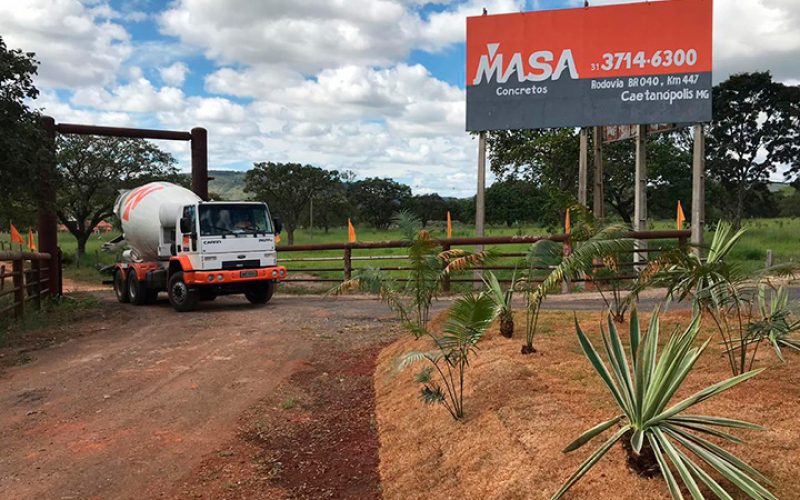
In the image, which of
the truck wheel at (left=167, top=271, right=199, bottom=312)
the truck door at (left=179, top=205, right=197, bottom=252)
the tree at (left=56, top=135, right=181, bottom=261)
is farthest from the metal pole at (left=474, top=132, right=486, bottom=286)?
the tree at (left=56, top=135, right=181, bottom=261)

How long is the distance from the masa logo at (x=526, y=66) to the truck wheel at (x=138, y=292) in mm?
9681

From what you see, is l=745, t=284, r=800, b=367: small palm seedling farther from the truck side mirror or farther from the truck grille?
the truck side mirror

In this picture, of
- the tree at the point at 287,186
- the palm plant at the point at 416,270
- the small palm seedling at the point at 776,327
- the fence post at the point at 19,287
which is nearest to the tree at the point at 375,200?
the tree at the point at 287,186

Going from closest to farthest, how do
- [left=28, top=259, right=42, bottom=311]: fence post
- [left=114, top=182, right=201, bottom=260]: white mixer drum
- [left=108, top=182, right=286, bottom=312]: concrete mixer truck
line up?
[left=108, top=182, right=286, bottom=312]: concrete mixer truck
[left=28, top=259, right=42, bottom=311]: fence post
[left=114, top=182, right=201, bottom=260]: white mixer drum

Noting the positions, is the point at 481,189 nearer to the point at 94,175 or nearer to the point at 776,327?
the point at 776,327

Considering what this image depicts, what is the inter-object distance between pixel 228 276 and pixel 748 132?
30.9m

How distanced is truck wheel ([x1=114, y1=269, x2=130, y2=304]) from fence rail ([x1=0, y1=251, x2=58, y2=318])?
1.52 metres

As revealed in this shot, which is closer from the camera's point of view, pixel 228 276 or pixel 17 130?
pixel 17 130

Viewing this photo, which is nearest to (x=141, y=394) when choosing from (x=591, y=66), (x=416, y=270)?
(x=416, y=270)

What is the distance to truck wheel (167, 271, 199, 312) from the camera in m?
13.7

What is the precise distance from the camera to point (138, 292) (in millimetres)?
15406

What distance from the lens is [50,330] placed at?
444 inches

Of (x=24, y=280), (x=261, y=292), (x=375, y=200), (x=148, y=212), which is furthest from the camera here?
(x=375, y=200)

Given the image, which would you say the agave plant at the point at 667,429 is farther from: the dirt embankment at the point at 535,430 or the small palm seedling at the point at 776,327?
the small palm seedling at the point at 776,327
